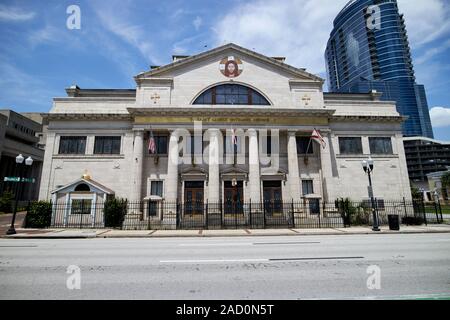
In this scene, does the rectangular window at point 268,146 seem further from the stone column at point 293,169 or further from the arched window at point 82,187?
the arched window at point 82,187

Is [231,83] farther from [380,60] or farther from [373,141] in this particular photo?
[380,60]

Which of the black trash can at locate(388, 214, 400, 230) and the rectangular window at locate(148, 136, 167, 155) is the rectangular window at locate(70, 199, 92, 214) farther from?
the black trash can at locate(388, 214, 400, 230)

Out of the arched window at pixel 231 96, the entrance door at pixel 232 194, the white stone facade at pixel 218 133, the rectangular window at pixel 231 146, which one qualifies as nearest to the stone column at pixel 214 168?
the white stone facade at pixel 218 133

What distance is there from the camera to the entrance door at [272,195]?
2494cm

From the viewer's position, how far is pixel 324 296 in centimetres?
466

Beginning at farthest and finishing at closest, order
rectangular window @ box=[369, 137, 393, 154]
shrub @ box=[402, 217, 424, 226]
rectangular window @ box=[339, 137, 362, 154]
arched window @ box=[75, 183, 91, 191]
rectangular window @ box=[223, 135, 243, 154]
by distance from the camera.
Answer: rectangular window @ box=[369, 137, 393, 154], rectangular window @ box=[339, 137, 362, 154], rectangular window @ box=[223, 135, 243, 154], arched window @ box=[75, 183, 91, 191], shrub @ box=[402, 217, 424, 226]

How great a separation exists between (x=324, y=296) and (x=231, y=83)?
26.4 metres

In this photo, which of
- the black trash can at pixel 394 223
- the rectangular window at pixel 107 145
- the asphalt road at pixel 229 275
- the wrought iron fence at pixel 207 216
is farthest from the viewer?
the rectangular window at pixel 107 145

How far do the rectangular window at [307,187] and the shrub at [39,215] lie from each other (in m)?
25.5

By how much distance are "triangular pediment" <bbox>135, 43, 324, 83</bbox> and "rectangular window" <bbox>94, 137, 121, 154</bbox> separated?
879 centimetres

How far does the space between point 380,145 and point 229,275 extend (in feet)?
95.1

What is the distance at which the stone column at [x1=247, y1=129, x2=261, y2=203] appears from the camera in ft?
78.7

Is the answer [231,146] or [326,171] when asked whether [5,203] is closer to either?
[231,146]

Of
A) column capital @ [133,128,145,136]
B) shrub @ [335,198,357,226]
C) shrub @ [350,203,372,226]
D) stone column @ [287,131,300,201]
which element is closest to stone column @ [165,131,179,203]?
column capital @ [133,128,145,136]
